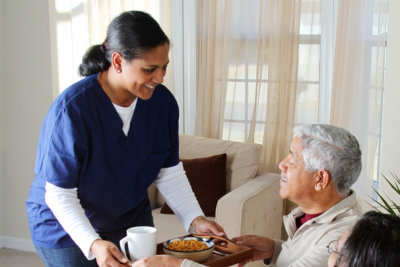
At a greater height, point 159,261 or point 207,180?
point 159,261

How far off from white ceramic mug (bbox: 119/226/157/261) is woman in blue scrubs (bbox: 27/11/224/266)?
5cm

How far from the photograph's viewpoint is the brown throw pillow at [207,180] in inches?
130

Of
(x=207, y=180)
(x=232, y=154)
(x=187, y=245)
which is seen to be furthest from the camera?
(x=232, y=154)

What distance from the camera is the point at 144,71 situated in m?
1.67

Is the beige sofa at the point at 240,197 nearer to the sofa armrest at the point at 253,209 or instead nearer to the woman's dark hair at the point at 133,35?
the sofa armrest at the point at 253,209

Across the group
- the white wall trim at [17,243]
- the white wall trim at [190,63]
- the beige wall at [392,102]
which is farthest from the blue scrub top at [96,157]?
the white wall trim at [17,243]

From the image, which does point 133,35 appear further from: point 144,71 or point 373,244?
point 373,244

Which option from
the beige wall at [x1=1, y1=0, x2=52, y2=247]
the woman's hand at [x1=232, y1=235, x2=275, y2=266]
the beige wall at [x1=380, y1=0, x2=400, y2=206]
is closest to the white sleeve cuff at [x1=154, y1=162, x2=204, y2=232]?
the woman's hand at [x1=232, y1=235, x2=275, y2=266]

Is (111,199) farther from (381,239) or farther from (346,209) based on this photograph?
(381,239)

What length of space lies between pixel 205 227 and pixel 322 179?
1.33 feet

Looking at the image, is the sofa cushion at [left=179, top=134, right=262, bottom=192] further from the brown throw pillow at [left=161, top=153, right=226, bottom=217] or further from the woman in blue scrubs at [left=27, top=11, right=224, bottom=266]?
the woman in blue scrubs at [left=27, top=11, right=224, bottom=266]

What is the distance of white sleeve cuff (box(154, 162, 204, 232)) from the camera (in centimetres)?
188

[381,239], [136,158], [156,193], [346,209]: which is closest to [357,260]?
[381,239]

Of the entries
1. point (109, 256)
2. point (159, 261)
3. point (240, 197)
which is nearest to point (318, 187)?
point (159, 261)
